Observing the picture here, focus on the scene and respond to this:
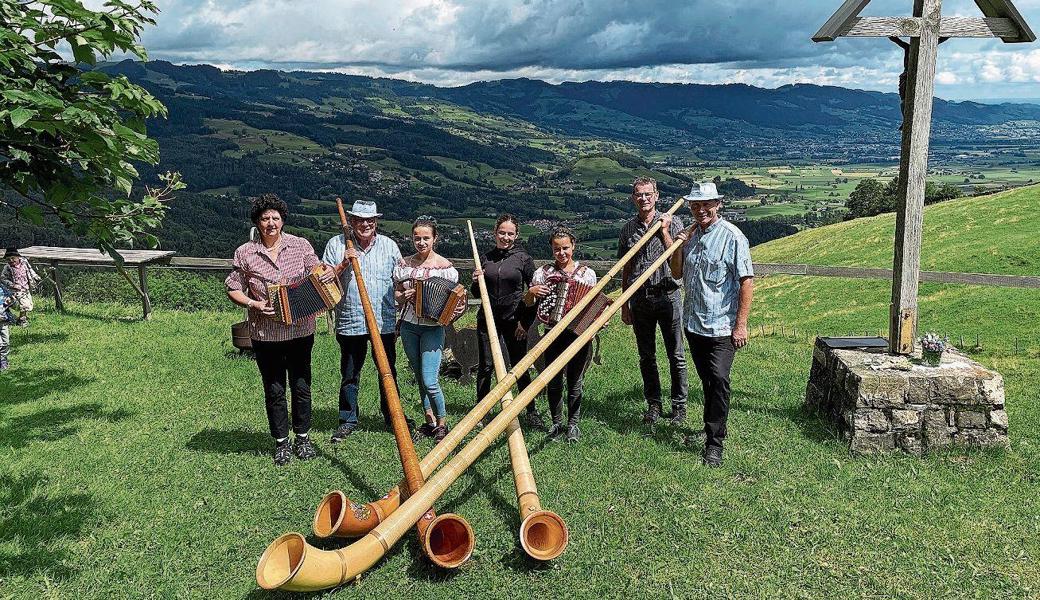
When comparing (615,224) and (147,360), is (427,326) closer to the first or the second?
(147,360)

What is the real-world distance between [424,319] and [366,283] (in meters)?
0.66

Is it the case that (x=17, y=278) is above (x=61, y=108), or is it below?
below

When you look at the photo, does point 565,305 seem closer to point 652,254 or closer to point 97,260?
point 652,254

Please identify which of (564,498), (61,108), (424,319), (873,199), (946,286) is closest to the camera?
(61,108)

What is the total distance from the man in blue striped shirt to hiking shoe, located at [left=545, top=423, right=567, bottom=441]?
5.49ft

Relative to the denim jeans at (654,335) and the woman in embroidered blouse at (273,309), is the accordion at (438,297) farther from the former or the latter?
the denim jeans at (654,335)

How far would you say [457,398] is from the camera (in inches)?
312

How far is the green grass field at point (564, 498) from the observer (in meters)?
4.23

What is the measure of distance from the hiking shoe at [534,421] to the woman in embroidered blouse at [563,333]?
12 cm

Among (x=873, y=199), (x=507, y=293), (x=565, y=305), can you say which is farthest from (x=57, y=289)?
(x=873, y=199)

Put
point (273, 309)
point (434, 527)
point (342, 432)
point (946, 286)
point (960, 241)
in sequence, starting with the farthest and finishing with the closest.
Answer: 1. point (960, 241)
2. point (946, 286)
3. point (342, 432)
4. point (273, 309)
5. point (434, 527)

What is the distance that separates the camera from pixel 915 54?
574cm

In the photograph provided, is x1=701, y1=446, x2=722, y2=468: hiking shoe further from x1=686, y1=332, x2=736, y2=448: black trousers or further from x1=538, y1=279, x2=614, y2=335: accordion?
x1=538, y1=279, x2=614, y2=335: accordion

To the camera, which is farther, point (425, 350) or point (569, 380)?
point (569, 380)
